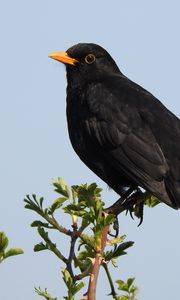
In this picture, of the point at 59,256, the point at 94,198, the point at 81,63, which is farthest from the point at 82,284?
the point at 81,63

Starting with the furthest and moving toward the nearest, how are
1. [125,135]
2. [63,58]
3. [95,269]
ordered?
[63,58] < [125,135] < [95,269]

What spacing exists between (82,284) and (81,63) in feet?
14.9

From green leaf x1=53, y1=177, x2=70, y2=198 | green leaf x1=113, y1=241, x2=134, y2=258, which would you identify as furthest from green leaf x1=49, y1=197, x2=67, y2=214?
green leaf x1=113, y1=241, x2=134, y2=258

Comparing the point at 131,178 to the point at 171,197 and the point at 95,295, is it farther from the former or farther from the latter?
the point at 95,295

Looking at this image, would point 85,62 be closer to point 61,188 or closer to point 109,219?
point 61,188

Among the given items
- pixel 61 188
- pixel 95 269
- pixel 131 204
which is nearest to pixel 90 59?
pixel 131 204

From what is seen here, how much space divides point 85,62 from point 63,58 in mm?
331

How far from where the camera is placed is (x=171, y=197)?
18.2ft

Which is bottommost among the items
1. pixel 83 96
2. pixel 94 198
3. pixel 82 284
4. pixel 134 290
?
pixel 134 290

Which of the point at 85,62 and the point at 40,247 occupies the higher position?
the point at 85,62

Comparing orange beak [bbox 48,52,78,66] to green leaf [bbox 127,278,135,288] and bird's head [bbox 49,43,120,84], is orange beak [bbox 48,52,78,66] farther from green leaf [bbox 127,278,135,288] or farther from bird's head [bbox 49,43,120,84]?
green leaf [bbox 127,278,135,288]

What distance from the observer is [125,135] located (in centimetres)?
626

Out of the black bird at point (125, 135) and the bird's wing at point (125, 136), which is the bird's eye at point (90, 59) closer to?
the black bird at point (125, 135)

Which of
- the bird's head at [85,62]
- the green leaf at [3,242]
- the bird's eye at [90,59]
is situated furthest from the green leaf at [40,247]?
the bird's eye at [90,59]
